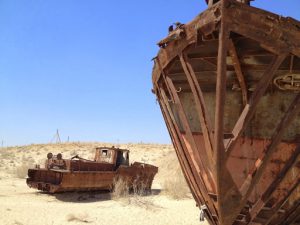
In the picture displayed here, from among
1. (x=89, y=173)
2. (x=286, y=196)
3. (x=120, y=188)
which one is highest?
(x=286, y=196)

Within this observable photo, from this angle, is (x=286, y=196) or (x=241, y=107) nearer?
(x=286, y=196)

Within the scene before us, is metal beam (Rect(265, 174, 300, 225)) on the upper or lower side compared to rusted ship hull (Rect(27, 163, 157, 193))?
upper

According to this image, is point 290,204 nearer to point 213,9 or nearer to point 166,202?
point 213,9

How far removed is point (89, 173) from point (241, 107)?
29.9ft

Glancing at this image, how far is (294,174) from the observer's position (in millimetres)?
4926

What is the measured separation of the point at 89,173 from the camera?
13.4 meters

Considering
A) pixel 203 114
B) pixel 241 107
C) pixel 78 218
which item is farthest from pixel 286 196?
pixel 78 218

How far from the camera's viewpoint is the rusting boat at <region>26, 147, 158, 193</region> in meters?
12.8

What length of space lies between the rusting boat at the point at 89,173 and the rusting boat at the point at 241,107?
315 inches

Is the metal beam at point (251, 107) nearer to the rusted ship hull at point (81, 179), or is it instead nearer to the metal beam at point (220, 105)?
the metal beam at point (220, 105)

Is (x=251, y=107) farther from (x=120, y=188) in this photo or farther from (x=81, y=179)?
(x=120, y=188)

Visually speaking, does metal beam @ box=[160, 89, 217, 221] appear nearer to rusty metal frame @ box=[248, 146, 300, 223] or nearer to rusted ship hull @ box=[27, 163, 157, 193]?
rusty metal frame @ box=[248, 146, 300, 223]

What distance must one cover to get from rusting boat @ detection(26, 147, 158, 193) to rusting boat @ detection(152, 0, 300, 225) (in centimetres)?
799

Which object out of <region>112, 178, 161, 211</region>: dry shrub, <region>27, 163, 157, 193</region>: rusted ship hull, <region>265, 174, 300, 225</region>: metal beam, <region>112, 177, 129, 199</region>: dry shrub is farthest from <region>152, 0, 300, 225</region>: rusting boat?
<region>112, 177, 129, 199</region>: dry shrub
